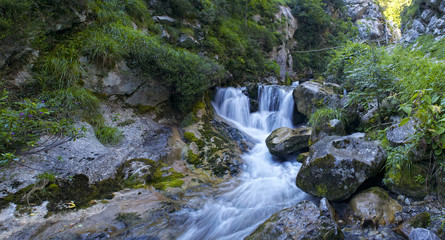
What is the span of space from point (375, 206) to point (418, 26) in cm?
1443

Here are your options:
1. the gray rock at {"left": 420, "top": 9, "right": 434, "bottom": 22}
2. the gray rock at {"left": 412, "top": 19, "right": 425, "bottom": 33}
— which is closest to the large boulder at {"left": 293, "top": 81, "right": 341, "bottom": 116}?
the gray rock at {"left": 412, "top": 19, "right": 425, "bottom": 33}

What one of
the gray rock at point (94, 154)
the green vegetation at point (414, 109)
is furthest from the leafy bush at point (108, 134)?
the green vegetation at point (414, 109)

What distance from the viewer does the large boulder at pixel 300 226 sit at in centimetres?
242

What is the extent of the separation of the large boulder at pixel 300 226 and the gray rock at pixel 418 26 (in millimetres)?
14946

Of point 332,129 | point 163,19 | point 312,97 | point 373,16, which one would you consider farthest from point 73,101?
point 373,16

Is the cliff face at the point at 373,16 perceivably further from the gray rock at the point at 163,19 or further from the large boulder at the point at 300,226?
the large boulder at the point at 300,226

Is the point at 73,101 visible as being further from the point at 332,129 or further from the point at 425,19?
the point at 425,19

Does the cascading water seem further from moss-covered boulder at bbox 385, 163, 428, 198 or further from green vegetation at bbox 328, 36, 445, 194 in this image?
green vegetation at bbox 328, 36, 445, 194

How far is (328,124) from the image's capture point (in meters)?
5.11

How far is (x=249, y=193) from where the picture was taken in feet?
14.1

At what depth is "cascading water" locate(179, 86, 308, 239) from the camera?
131 inches

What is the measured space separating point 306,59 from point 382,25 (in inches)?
606

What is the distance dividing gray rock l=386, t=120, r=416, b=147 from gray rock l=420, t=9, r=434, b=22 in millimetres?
13054

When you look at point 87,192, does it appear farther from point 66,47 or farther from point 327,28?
point 327,28
